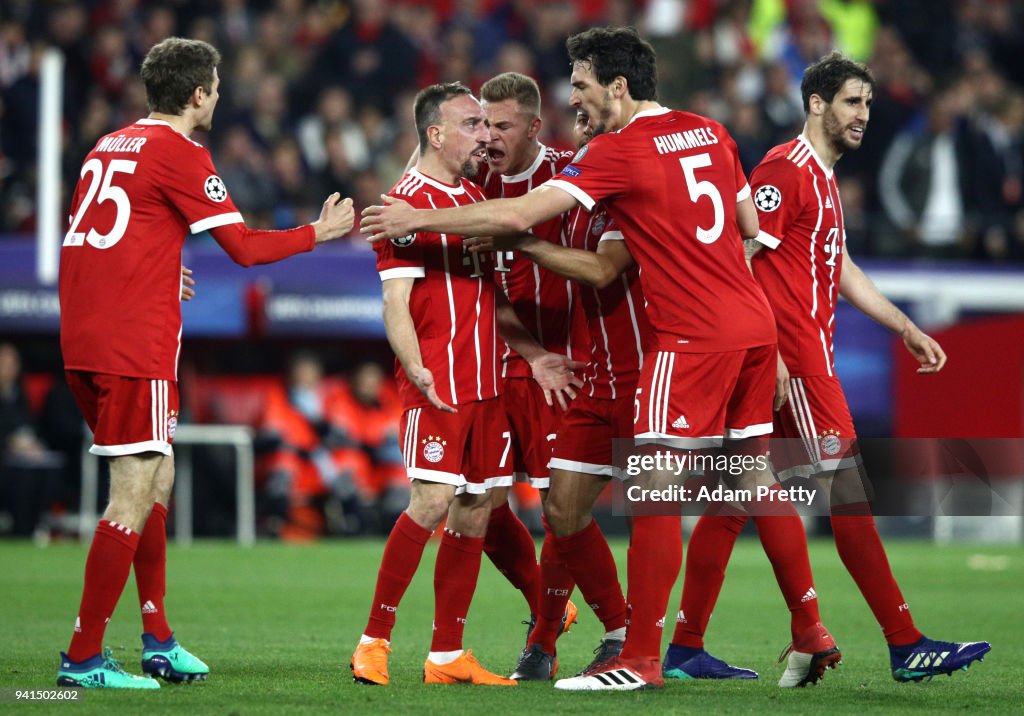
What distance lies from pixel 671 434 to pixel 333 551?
341 inches

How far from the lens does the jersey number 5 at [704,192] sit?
5779 millimetres

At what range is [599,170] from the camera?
5727 mm

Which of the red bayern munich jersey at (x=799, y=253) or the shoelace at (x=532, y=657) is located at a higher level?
the red bayern munich jersey at (x=799, y=253)

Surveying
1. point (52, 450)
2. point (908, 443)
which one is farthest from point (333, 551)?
point (908, 443)

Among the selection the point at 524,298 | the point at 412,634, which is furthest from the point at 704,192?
the point at 412,634

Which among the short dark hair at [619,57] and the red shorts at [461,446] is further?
the red shorts at [461,446]

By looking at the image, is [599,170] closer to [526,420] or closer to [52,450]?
[526,420]

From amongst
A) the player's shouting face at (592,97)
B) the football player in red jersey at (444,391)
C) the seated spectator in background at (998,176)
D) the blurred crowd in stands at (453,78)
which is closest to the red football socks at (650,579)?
the football player in red jersey at (444,391)

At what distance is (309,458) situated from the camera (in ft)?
50.1

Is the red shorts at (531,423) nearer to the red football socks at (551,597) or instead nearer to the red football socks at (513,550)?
the red football socks at (513,550)

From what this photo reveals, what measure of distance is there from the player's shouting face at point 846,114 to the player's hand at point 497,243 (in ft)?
4.89

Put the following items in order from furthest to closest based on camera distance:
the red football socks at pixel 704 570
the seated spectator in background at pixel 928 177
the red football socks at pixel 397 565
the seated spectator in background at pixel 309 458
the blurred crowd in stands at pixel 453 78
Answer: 1. the seated spectator in background at pixel 928 177
2. the blurred crowd in stands at pixel 453 78
3. the seated spectator in background at pixel 309 458
4. the red football socks at pixel 704 570
5. the red football socks at pixel 397 565

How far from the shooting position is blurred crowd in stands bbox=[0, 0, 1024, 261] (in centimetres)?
1555

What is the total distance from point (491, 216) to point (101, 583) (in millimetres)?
1991
